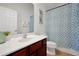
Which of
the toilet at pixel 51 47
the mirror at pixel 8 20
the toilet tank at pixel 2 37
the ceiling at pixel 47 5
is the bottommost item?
the toilet at pixel 51 47

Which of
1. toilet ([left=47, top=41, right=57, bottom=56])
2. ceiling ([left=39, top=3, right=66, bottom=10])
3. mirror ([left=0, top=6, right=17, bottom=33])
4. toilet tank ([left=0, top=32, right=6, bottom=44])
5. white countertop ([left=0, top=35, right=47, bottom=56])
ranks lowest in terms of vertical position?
toilet ([left=47, top=41, right=57, bottom=56])

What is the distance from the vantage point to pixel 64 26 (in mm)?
1302

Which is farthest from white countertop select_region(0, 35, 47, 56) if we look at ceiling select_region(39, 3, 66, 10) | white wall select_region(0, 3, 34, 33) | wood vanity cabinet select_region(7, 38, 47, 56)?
ceiling select_region(39, 3, 66, 10)

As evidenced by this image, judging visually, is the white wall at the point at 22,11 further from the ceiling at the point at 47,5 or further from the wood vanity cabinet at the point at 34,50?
the wood vanity cabinet at the point at 34,50

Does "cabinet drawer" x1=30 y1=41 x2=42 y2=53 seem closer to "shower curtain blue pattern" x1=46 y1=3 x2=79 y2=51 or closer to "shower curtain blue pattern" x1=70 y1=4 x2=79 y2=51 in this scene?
"shower curtain blue pattern" x1=46 y1=3 x2=79 y2=51

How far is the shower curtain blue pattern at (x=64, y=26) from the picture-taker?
50.7 inches

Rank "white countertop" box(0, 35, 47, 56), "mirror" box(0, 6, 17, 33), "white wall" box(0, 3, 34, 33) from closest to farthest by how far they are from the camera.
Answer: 1. "white countertop" box(0, 35, 47, 56)
2. "mirror" box(0, 6, 17, 33)
3. "white wall" box(0, 3, 34, 33)

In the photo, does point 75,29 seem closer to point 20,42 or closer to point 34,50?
point 34,50

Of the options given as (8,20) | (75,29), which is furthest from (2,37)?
(75,29)

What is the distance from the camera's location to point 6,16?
1.16 m

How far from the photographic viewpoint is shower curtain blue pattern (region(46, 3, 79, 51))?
4.23ft

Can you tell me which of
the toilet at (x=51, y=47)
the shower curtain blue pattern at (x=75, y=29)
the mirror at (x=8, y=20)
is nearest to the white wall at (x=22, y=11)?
the mirror at (x=8, y=20)

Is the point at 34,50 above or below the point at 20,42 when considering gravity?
below

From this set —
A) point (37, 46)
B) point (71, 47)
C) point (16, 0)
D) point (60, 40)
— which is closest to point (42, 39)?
point (37, 46)
